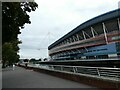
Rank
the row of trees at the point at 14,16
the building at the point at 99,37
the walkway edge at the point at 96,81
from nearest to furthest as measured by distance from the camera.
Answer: the walkway edge at the point at 96,81
the row of trees at the point at 14,16
the building at the point at 99,37

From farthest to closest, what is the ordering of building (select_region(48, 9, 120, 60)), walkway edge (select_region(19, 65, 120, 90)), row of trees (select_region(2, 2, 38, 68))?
building (select_region(48, 9, 120, 60)) < row of trees (select_region(2, 2, 38, 68)) < walkway edge (select_region(19, 65, 120, 90))

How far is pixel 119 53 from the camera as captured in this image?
55.3m

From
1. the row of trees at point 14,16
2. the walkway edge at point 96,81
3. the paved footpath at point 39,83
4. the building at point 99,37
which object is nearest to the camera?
the walkway edge at point 96,81

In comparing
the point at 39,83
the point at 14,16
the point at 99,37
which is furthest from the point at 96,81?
the point at 99,37

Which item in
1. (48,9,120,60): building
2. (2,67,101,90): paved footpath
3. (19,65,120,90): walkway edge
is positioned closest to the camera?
(19,65,120,90): walkway edge

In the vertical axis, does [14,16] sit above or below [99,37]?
below

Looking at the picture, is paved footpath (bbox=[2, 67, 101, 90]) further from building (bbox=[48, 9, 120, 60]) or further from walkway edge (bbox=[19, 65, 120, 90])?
building (bbox=[48, 9, 120, 60])

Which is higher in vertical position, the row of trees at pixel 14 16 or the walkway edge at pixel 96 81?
the row of trees at pixel 14 16

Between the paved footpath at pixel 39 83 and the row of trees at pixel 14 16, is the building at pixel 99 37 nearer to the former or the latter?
the paved footpath at pixel 39 83

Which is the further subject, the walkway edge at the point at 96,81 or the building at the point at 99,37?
the building at the point at 99,37

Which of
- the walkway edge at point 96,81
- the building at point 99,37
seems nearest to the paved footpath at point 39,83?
the walkway edge at point 96,81

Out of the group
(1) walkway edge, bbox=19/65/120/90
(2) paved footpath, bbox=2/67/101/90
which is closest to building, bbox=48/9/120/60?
(2) paved footpath, bbox=2/67/101/90

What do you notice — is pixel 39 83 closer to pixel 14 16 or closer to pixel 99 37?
pixel 14 16

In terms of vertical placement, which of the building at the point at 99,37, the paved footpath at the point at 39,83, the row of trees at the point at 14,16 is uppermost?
the building at the point at 99,37
